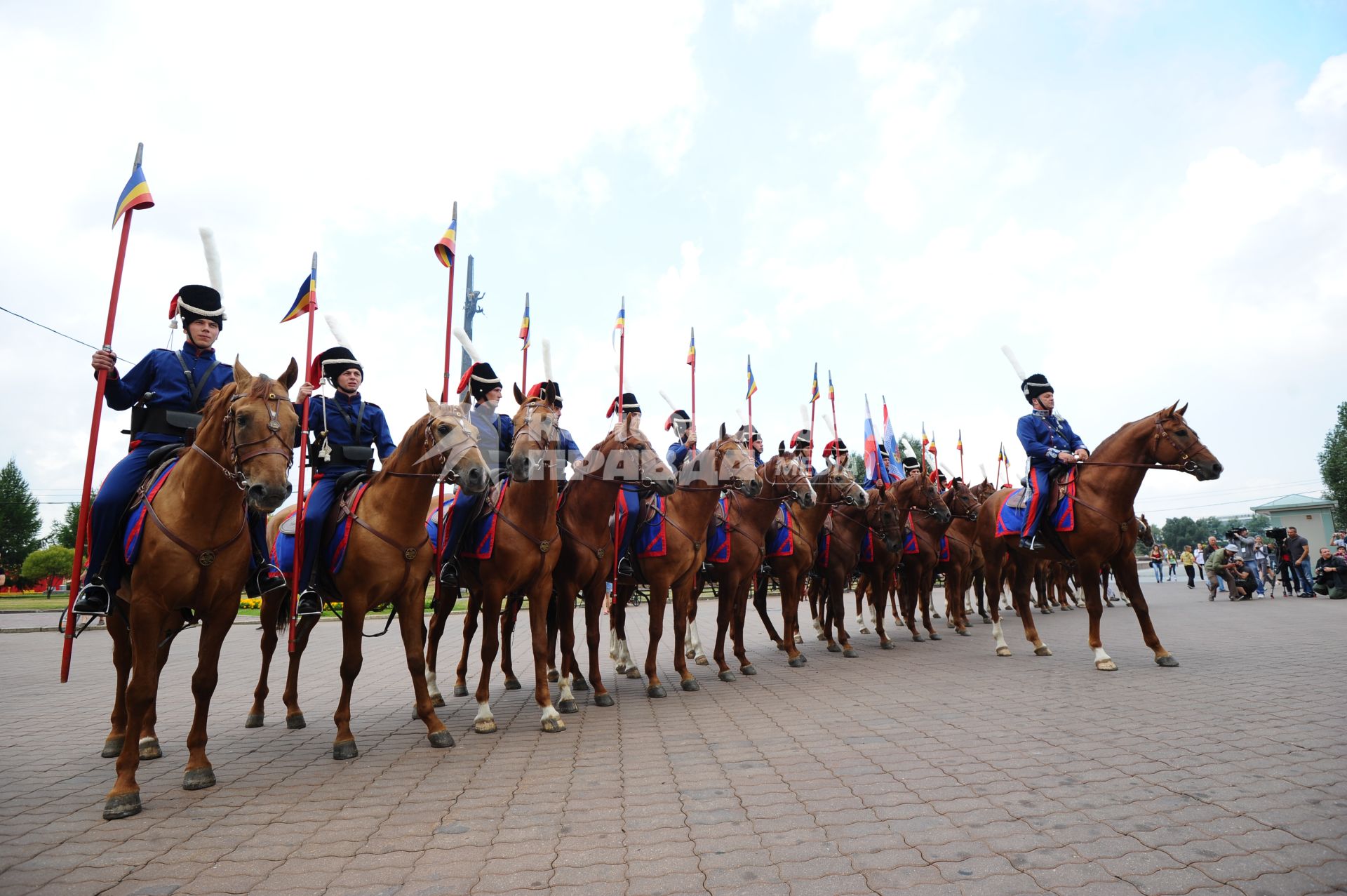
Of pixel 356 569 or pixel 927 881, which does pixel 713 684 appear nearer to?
Result: pixel 356 569

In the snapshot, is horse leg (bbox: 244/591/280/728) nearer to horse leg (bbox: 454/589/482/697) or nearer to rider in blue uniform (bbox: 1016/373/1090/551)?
horse leg (bbox: 454/589/482/697)

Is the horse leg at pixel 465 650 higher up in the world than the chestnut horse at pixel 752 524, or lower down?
lower down

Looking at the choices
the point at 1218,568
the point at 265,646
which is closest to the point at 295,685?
the point at 265,646

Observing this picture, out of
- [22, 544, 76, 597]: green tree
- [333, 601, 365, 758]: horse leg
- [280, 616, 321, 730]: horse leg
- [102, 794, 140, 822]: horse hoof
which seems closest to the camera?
[102, 794, 140, 822]: horse hoof

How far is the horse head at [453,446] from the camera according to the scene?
582 cm

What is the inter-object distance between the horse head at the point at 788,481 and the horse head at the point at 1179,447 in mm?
4398

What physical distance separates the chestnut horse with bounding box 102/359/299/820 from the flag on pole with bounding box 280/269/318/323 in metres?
2.55

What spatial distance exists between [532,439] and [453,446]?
0.74 meters

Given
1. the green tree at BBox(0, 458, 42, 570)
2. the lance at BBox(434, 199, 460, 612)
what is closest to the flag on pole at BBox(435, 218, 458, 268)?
the lance at BBox(434, 199, 460, 612)

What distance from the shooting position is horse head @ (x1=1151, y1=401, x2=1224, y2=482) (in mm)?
9125

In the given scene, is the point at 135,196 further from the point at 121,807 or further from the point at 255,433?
the point at 121,807

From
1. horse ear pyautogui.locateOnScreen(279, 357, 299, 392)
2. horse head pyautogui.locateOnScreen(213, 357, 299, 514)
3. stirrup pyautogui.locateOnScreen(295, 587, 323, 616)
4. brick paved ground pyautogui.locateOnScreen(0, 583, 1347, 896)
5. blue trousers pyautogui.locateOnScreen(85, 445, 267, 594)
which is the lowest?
brick paved ground pyautogui.locateOnScreen(0, 583, 1347, 896)

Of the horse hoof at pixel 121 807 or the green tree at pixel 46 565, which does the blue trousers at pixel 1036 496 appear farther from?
the green tree at pixel 46 565

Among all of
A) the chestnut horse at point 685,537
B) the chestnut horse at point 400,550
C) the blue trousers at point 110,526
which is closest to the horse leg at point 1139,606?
the chestnut horse at point 685,537
